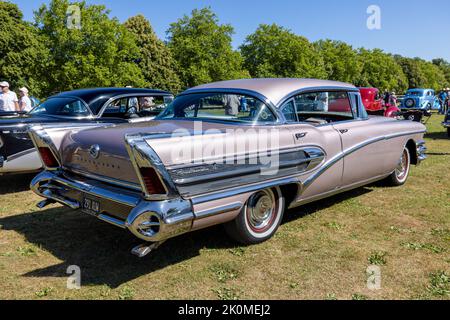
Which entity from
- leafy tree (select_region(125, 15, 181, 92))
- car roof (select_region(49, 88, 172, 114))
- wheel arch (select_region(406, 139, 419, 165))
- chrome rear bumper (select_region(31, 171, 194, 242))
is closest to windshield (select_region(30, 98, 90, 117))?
car roof (select_region(49, 88, 172, 114))

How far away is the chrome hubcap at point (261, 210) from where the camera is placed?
3766mm

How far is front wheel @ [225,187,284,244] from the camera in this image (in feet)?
12.0

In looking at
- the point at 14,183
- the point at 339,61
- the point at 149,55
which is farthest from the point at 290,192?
the point at 339,61

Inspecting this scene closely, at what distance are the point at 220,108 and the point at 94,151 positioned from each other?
144 centimetres

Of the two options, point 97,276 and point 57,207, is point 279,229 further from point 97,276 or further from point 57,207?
point 57,207

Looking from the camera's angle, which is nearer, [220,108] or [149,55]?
[220,108]

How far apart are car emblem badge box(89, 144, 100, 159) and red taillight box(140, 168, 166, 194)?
0.70 m

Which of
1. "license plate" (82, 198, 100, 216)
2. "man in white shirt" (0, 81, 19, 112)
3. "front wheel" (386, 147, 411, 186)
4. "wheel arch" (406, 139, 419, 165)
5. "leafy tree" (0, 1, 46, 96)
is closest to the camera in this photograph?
"license plate" (82, 198, 100, 216)

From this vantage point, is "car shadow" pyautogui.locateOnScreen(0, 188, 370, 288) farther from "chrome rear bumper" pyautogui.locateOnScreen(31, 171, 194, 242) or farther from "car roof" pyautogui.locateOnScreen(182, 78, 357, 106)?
"car roof" pyautogui.locateOnScreen(182, 78, 357, 106)

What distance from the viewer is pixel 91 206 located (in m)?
3.49

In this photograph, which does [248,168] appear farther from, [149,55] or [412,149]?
[149,55]

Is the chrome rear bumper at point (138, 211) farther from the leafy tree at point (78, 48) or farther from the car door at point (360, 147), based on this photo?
the leafy tree at point (78, 48)

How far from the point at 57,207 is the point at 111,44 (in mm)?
18219
